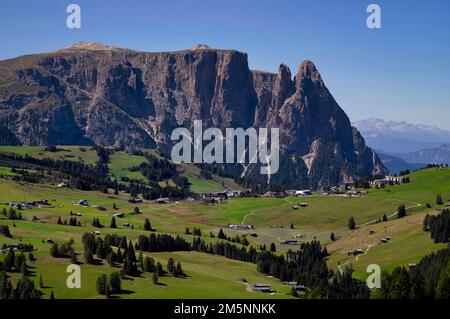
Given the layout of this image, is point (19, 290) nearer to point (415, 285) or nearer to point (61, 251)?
point (61, 251)

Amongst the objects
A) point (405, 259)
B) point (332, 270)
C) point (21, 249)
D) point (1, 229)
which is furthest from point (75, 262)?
point (405, 259)

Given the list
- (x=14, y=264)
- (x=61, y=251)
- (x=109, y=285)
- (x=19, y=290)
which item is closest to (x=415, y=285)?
(x=109, y=285)

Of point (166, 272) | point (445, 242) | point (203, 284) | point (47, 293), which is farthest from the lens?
point (445, 242)

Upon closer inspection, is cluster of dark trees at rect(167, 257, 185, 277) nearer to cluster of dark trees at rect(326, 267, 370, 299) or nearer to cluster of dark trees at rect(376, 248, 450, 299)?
cluster of dark trees at rect(326, 267, 370, 299)

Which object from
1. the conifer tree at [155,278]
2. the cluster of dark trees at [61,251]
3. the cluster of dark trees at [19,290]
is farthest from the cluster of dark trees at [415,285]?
the cluster of dark trees at [61,251]

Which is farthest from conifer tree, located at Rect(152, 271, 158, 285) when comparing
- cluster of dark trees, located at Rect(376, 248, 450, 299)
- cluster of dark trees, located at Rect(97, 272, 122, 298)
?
cluster of dark trees, located at Rect(376, 248, 450, 299)

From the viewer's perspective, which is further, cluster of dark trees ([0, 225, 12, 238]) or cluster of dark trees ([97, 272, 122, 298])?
cluster of dark trees ([0, 225, 12, 238])

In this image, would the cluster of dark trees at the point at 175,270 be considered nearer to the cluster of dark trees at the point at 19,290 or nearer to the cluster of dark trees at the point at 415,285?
the cluster of dark trees at the point at 19,290
